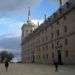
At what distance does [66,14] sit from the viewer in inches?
2261

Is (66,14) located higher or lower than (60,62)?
higher

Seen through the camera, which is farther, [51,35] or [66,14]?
[51,35]

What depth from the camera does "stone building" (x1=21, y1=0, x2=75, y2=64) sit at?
55.3 meters

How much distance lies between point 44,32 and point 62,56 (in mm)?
19318

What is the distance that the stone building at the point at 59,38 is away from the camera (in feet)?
181

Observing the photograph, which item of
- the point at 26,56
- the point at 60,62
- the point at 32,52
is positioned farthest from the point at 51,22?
the point at 26,56

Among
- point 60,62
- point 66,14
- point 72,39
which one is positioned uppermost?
point 66,14

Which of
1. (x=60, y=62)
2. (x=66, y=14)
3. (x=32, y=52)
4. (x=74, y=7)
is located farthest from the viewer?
(x=32, y=52)

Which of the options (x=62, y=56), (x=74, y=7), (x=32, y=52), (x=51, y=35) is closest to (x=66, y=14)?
(x=74, y=7)

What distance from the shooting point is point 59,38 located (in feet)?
206

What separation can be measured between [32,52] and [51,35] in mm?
30989

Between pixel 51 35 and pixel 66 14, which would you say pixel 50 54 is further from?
pixel 66 14

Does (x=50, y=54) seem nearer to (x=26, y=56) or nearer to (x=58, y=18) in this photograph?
(x=58, y=18)

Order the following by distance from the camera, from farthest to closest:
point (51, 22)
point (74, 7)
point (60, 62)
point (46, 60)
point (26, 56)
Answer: point (26, 56)
point (46, 60)
point (51, 22)
point (60, 62)
point (74, 7)
